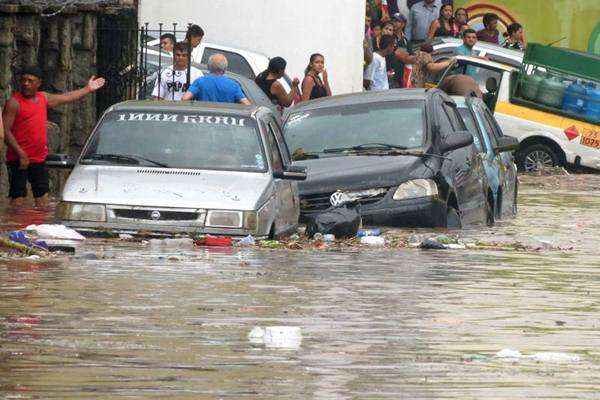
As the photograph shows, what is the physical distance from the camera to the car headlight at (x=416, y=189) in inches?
769

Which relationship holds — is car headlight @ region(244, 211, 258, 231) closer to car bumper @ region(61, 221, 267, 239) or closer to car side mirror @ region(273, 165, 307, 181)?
car bumper @ region(61, 221, 267, 239)

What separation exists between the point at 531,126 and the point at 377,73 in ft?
8.95

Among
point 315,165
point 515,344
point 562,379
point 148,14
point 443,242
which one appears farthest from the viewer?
point 148,14

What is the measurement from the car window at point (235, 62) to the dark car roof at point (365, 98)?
8.84 metres

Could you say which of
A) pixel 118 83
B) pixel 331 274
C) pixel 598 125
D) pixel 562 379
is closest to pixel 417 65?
pixel 598 125

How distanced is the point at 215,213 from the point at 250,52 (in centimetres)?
1457

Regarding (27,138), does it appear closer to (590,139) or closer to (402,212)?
(402,212)

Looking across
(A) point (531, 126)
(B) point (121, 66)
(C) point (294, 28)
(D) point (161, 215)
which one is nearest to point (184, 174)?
(D) point (161, 215)

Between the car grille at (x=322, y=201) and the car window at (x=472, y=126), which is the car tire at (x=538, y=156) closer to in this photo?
the car window at (x=472, y=126)

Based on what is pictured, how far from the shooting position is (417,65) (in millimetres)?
33844

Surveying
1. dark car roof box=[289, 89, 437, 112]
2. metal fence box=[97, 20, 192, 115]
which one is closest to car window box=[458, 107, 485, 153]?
dark car roof box=[289, 89, 437, 112]

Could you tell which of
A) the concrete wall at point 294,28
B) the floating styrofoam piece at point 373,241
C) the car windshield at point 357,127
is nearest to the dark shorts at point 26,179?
the car windshield at point 357,127

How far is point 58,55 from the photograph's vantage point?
1001 inches

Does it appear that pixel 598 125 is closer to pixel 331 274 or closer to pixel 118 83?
pixel 118 83
